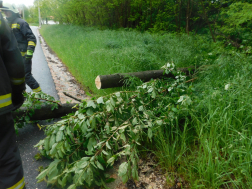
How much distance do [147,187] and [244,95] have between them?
5.98ft

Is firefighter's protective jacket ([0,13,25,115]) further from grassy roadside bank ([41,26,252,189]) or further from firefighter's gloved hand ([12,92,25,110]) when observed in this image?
grassy roadside bank ([41,26,252,189])

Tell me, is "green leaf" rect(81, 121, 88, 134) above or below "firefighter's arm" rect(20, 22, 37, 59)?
below

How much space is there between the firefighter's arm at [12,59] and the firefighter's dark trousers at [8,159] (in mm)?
383

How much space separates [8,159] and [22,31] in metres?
3.79

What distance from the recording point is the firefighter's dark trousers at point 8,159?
1743 mm

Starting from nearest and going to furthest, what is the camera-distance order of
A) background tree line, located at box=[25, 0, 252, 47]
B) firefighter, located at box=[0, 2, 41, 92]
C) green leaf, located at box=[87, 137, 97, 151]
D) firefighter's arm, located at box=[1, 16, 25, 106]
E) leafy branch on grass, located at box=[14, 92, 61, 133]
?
firefighter's arm, located at box=[1, 16, 25, 106] < green leaf, located at box=[87, 137, 97, 151] < leafy branch on grass, located at box=[14, 92, 61, 133] < firefighter, located at box=[0, 2, 41, 92] < background tree line, located at box=[25, 0, 252, 47]

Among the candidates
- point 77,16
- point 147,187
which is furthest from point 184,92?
point 77,16

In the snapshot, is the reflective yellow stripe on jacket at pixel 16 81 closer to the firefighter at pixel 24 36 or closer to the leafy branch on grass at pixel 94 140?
the leafy branch on grass at pixel 94 140

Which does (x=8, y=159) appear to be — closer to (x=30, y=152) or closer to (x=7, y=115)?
(x=7, y=115)

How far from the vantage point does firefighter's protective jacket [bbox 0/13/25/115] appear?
1.70 meters

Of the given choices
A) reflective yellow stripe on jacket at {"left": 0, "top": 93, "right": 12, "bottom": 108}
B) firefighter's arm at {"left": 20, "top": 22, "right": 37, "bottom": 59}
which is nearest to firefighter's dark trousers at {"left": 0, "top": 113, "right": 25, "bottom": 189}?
reflective yellow stripe on jacket at {"left": 0, "top": 93, "right": 12, "bottom": 108}

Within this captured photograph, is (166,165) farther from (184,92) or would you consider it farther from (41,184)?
(41,184)

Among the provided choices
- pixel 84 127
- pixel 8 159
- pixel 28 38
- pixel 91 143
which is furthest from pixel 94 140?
pixel 28 38

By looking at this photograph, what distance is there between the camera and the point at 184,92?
9.48 feet
